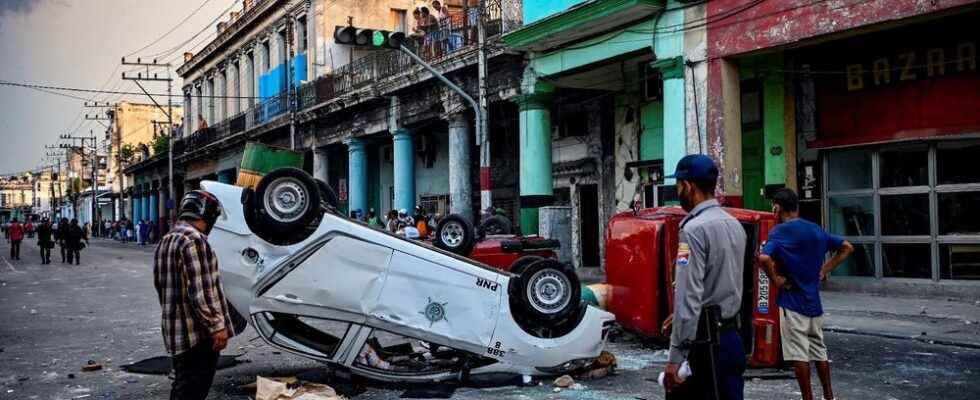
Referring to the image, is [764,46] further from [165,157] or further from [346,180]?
[165,157]

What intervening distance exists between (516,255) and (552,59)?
7522 millimetres

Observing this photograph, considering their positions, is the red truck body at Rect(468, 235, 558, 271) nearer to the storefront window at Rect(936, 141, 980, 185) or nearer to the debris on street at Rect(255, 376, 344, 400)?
the debris on street at Rect(255, 376, 344, 400)

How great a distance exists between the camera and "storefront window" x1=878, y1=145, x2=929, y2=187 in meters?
13.8

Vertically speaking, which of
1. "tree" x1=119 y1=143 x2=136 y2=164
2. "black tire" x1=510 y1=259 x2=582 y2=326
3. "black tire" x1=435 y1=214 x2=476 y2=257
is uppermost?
"tree" x1=119 y1=143 x2=136 y2=164

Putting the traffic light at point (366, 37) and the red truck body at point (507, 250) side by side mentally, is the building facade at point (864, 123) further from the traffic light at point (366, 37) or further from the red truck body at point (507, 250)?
the traffic light at point (366, 37)

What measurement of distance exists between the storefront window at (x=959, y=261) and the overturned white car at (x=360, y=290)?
9497 mm

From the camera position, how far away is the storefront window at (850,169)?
48.5 feet

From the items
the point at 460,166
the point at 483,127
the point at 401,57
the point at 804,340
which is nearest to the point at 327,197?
the point at 804,340

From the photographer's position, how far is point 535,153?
18.8 metres

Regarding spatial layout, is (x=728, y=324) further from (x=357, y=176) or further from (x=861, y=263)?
(x=357, y=176)

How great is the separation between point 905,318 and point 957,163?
381 cm

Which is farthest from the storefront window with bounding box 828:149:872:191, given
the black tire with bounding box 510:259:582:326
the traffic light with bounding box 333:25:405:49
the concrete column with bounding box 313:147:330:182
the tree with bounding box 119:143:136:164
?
the tree with bounding box 119:143:136:164

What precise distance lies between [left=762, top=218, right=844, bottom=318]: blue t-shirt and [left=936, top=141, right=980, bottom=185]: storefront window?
29.7 ft

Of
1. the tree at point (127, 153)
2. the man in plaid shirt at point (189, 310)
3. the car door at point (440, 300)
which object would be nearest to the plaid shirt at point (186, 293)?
the man in plaid shirt at point (189, 310)
